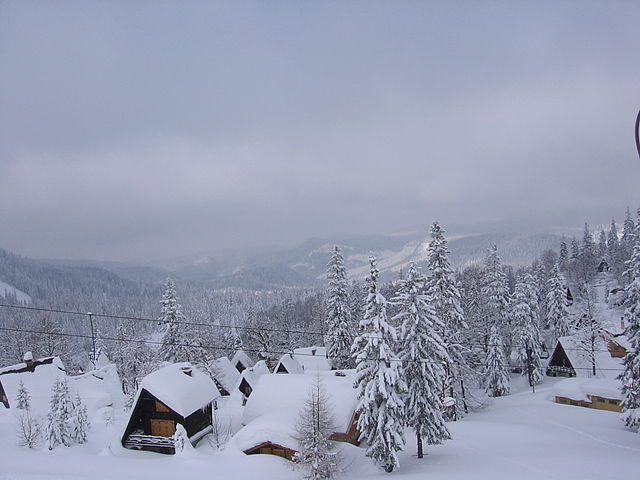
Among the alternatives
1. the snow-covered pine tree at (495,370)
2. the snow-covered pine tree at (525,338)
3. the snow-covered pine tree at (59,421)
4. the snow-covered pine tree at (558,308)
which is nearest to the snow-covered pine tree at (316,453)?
the snow-covered pine tree at (59,421)

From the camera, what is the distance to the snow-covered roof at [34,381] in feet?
122

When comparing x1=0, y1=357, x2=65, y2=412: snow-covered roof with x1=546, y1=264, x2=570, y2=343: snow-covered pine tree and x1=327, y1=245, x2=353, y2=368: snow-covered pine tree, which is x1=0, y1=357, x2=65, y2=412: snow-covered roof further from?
x1=546, y1=264, x2=570, y2=343: snow-covered pine tree

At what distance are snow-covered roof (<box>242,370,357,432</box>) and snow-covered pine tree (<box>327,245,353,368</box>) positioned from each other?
12.6 meters

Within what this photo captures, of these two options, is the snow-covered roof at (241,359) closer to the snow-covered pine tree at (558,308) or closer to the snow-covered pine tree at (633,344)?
the snow-covered pine tree at (558,308)

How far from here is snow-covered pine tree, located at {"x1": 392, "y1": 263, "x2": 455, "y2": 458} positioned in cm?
2334

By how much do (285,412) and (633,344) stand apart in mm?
26320

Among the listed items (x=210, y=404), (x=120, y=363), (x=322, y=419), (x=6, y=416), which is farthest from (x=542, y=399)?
(x=120, y=363)

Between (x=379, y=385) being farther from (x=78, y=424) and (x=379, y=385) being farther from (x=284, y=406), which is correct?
(x=78, y=424)

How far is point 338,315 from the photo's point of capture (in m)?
43.1

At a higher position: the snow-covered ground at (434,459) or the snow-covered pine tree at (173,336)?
the snow-covered pine tree at (173,336)

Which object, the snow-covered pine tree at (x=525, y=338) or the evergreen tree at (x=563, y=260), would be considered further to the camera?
the evergreen tree at (x=563, y=260)

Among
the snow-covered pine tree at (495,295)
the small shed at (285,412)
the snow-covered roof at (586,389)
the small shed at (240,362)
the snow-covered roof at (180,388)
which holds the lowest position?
the small shed at (240,362)

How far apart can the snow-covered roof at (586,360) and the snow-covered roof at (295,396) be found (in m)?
37.0

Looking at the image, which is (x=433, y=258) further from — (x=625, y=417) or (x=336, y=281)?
(x=625, y=417)
